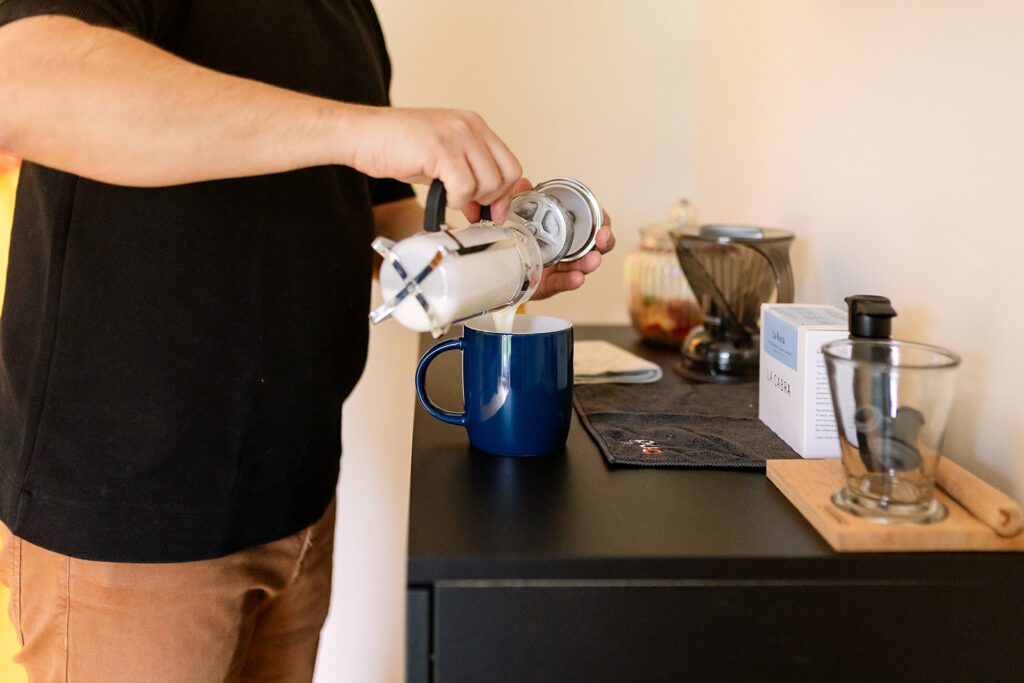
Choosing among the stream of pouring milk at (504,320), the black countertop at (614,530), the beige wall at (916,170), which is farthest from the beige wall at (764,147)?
the stream of pouring milk at (504,320)

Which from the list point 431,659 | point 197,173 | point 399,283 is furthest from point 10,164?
point 431,659

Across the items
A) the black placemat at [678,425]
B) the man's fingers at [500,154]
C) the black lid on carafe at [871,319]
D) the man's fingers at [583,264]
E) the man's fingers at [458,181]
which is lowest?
the black placemat at [678,425]

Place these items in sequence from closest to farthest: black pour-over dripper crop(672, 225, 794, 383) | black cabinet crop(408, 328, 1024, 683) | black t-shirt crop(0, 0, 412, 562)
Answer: black cabinet crop(408, 328, 1024, 683), black t-shirt crop(0, 0, 412, 562), black pour-over dripper crop(672, 225, 794, 383)

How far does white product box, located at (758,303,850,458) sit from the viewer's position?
0.85m

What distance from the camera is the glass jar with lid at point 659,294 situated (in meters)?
1.44

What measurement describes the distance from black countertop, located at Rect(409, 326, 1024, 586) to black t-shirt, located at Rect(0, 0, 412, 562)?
0.21 meters

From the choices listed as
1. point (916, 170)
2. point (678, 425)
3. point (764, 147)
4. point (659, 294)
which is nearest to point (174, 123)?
point (678, 425)

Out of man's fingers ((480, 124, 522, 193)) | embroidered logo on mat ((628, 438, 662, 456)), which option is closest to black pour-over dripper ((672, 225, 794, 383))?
embroidered logo on mat ((628, 438, 662, 456))

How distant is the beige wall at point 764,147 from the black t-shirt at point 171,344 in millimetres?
634

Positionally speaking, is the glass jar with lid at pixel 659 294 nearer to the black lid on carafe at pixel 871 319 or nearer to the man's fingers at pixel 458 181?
the black lid on carafe at pixel 871 319

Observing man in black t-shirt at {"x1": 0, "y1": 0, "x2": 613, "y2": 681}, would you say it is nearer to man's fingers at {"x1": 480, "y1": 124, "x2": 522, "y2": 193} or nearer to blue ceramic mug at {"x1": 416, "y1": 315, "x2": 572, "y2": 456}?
man's fingers at {"x1": 480, "y1": 124, "x2": 522, "y2": 193}

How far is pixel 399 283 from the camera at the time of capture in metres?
0.67

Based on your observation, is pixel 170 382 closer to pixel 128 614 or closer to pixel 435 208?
pixel 128 614

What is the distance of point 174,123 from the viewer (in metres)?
0.68
